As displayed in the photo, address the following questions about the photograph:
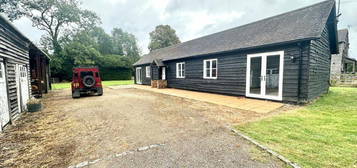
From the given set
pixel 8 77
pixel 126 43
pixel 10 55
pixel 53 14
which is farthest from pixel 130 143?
pixel 126 43

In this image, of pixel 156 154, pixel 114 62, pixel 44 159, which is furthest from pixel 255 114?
pixel 114 62

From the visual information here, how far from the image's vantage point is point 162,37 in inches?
1451

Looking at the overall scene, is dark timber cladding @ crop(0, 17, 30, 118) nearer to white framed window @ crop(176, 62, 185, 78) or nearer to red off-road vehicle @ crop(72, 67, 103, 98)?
red off-road vehicle @ crop(72, 67, 103, 98)

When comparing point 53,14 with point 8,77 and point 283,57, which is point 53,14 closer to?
point 8,77

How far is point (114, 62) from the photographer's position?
27391 mm

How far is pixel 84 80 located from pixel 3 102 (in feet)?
15.8

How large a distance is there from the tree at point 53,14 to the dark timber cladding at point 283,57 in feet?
83.4

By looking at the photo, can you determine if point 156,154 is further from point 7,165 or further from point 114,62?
point 114,62

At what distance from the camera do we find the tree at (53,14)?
70.9 feet

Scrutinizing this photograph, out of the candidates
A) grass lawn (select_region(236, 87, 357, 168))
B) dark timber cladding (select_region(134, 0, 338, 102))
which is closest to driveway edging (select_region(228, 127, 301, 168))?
grass lawn (select_region(236, 87, 357, 168))

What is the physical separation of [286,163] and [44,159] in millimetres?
3755

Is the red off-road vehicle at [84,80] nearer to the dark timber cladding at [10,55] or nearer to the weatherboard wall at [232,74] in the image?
the dark timber cladding at [10,55]

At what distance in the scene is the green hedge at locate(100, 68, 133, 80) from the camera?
27022 mm

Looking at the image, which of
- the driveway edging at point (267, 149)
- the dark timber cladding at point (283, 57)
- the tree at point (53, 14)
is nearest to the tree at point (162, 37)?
the tree at point (53, 14)
